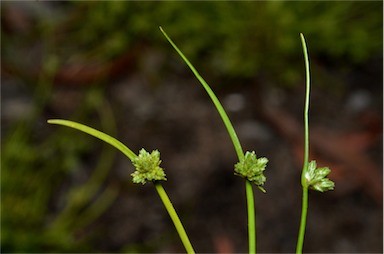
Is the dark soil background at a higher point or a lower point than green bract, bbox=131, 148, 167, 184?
higher

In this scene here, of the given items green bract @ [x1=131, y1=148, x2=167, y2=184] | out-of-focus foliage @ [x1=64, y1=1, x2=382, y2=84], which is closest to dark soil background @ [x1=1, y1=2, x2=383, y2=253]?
out-of-focus foliage @ [x1=64, y1=1, x2=382, y2=84]

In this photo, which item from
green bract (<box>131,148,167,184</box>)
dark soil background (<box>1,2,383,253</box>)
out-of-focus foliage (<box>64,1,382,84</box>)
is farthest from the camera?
out-of-focus foliage (<box>64,1,382,84</box>)

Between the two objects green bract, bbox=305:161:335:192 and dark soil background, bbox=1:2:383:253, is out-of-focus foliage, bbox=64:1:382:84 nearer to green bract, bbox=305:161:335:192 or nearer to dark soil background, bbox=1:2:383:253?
dark soil background, bbox=1:2:383:253

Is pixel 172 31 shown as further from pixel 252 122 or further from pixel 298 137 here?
pixel 298 137

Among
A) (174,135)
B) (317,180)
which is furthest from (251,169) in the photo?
(174,135)

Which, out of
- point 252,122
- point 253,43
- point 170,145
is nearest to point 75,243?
point 170,145

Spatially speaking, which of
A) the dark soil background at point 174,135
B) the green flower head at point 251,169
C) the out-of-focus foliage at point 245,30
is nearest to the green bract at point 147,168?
the green flower head at point 251,169

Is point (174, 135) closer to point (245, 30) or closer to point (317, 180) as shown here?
point (245, 30)
